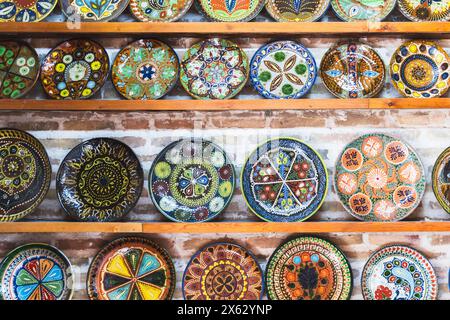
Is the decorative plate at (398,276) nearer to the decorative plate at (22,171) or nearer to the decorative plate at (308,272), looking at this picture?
the decorative plate at (308,272)

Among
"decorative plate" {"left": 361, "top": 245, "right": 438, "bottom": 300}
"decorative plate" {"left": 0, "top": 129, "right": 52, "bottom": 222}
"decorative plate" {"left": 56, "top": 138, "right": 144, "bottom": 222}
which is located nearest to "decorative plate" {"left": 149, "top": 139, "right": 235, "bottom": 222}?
"decorative plate" {"left": 56, "top": 138, "right": 144, "bottom": 222}

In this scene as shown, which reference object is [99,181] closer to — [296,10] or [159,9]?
[159,9]

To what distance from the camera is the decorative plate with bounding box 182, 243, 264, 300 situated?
6.04 ft

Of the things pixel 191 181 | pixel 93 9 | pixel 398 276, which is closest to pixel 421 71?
pixel 398 276

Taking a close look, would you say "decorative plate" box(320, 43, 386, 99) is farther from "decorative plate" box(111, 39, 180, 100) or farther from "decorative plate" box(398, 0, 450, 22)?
"decorative plate" box(111, 39, 180, 100)

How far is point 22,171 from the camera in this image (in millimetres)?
1820

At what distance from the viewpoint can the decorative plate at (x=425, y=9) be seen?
6.02 feet

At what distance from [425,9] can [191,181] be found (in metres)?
1.20

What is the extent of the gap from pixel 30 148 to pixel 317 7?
131 centimetres

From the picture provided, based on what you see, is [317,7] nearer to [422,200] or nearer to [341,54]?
[341,54]

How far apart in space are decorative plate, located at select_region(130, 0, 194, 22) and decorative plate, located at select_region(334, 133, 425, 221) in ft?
2.93

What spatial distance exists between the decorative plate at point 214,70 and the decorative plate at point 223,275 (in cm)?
64
